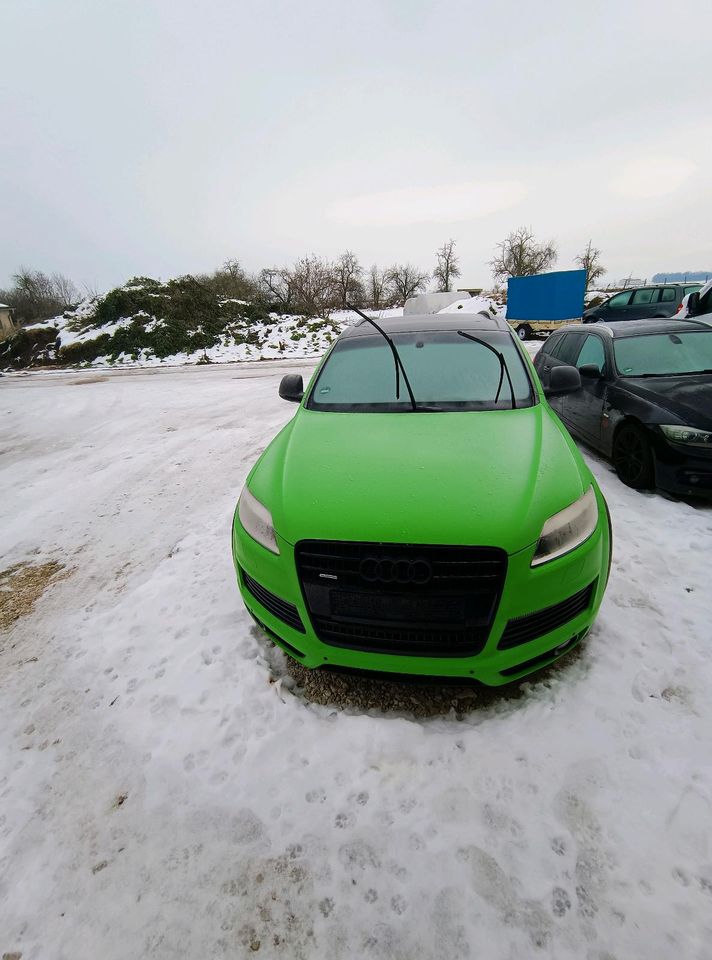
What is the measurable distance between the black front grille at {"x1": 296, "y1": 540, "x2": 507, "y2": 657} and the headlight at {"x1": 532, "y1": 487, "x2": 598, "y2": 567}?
0.21m

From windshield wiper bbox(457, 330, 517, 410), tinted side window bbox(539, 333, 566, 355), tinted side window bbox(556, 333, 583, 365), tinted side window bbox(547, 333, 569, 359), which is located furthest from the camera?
tinted side window bbox(539, 333, 566, 355)

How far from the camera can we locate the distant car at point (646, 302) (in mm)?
12680

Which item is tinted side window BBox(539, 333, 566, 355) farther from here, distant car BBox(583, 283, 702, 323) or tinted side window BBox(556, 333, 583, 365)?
distant car BBox(583, 283, 702, 323)

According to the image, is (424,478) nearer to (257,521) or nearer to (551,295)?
(257,521)

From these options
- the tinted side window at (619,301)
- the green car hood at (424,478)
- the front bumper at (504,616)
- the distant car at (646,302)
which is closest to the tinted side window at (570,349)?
the green car hood at (424,478)

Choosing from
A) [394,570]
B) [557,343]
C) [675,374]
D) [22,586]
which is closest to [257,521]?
[394,570]

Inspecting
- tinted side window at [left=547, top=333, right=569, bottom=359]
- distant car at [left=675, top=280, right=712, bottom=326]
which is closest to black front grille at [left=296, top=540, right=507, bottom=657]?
tinted side window at [left=547, top=333, right=569, bottom=359]

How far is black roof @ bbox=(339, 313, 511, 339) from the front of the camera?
10.5ft

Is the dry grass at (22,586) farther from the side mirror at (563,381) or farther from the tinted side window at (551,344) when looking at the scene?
the tinted side window at (551,344)

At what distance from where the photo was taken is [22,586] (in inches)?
121

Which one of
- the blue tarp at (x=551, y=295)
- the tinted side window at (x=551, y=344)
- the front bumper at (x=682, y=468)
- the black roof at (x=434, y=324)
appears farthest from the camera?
the blue tarp at (x=551, y=295)

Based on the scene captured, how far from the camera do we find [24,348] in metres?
18.3

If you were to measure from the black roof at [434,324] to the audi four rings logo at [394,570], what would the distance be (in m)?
2.20

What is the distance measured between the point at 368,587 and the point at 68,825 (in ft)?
4.90
